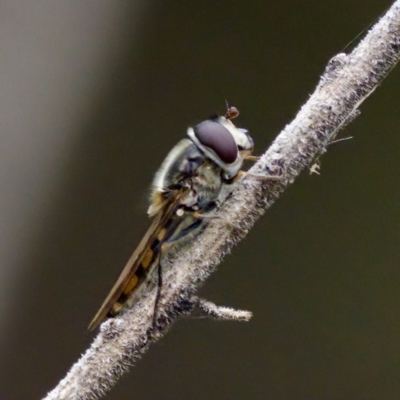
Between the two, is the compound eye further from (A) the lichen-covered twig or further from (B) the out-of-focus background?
(B) the out-of-focus background

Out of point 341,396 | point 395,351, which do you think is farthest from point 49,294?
point 395,351

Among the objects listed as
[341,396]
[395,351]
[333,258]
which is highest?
[333,258]

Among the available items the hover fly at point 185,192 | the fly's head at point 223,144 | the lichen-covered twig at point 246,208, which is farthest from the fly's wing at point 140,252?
the lichen-covered twig at point 246,208

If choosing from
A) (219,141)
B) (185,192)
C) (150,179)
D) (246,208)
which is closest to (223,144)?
(219,141)

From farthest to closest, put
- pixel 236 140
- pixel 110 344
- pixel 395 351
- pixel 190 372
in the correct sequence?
1. pixel 190 372
2. pixel 395 351
3. pixel 236 140
4. pixel 110 344

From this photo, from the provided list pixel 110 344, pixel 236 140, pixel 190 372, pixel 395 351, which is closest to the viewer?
pixel 110 344

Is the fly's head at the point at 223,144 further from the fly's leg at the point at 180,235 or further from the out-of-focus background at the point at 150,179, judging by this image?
the out-of-focus background at the point at 150,179

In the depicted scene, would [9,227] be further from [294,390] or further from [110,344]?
[110,344]
